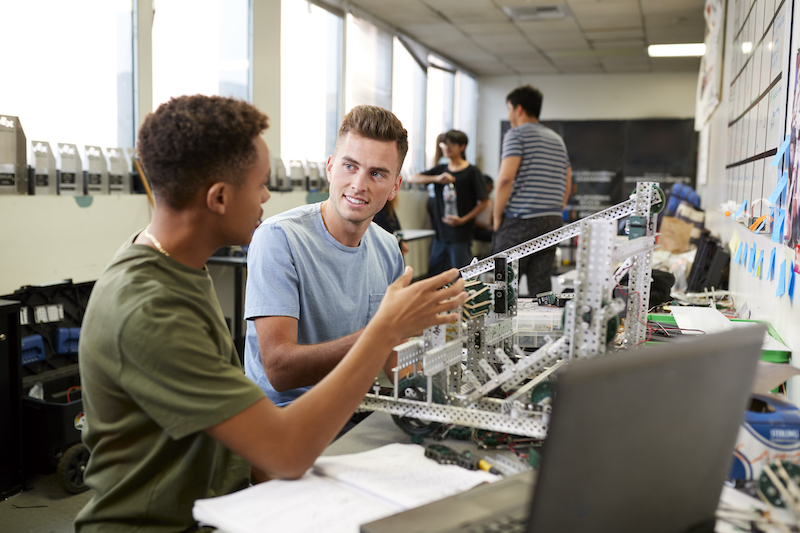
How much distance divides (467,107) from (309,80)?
4.74 metres

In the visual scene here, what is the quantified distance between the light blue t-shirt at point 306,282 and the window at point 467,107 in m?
7.58

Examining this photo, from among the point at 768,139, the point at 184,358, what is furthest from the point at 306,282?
the point at 768,139

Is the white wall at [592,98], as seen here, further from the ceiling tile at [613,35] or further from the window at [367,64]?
the window at [367,64]

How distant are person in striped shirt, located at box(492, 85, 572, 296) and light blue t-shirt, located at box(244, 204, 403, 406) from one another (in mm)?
2406

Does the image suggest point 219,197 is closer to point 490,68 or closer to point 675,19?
point 675,19

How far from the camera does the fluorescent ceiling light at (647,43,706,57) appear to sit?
732 cm

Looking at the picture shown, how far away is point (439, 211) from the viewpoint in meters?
6.29

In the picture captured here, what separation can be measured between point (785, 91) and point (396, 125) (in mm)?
1125

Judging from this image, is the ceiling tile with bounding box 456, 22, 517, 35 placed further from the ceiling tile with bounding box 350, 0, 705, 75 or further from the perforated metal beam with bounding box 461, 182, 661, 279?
the perforated metal beam with bounding box 461, 182, 661, 279

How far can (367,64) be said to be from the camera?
613 centimetres

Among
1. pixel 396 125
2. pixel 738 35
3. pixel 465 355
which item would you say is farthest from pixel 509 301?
pixel 738 35

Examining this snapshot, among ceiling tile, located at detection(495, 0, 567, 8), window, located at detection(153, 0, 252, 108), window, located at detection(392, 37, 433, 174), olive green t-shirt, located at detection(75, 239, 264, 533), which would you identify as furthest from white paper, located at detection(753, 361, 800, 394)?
window, located at detection(392, 37, 433, 174)

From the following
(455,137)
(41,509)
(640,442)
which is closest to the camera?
(640,442)

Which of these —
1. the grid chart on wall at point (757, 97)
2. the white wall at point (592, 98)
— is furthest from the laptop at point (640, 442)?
the white wall at point (592, 98)
